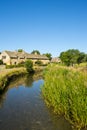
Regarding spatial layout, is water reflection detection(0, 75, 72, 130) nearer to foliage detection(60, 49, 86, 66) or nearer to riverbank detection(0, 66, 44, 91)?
riverbank detection(0, 66, 44, 91)

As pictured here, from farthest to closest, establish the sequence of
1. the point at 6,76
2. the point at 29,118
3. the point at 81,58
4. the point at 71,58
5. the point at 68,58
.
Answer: the point at 81,58 → the point at 71,58 → the point at 68,58 → the point at 6,76 → the point at 29,118

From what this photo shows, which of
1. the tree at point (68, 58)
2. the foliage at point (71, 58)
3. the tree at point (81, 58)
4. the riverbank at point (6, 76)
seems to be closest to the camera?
the riverbank at point (6, 76)

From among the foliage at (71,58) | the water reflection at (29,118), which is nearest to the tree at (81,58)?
the foliage at (71,58)

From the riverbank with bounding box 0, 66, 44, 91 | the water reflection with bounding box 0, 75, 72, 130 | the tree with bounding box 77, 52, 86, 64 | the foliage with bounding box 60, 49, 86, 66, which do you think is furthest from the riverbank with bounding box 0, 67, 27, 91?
the tree with bounding box 77, 52, 86, 64

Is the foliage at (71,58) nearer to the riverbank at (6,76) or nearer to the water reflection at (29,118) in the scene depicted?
the riverbank at (6,76)

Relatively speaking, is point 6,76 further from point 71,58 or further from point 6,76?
point 71,58

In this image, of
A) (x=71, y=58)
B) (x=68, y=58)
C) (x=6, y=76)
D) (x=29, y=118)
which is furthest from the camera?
(x=71, y=58)

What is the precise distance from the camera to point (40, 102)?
72.1 ft

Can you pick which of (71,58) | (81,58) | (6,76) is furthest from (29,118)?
(81,58)

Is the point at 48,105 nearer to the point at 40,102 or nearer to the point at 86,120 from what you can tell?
the point at 40,102

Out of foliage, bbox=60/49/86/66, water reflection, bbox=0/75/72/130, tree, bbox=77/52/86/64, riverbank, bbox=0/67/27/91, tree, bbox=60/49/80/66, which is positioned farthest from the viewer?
tree, bbox=77/52/86/64

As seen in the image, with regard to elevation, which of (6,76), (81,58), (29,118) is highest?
(81,58)

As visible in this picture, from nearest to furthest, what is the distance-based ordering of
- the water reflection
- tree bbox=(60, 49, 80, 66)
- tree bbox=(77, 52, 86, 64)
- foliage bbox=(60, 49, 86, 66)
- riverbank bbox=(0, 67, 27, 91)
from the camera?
the water reflection < riverbank bbox=(0, 67, 27, 91) < tree bbox=(60, 49, 80, 66) < foliage bbox=(60, 49, 86, 66) < tree bbox=(77, 52, 86, 64)

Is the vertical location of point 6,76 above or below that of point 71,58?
below
